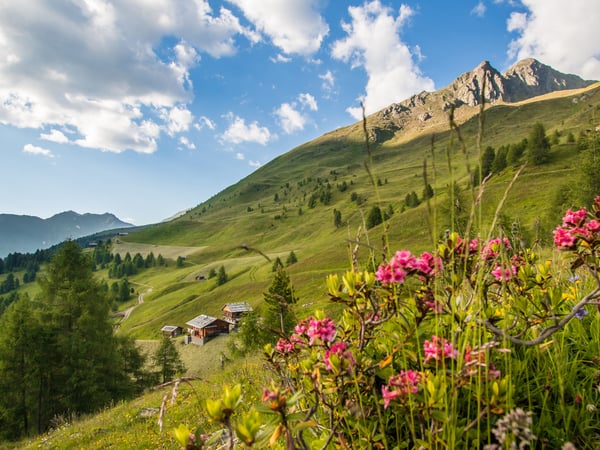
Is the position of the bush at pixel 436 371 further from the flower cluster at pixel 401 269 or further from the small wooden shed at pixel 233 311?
the small wooden shed at pixel 233 311

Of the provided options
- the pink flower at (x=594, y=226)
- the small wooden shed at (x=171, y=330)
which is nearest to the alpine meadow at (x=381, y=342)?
the pink flower at (x=594, y=226)

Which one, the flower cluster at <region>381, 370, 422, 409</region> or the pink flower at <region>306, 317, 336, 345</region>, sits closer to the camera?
the flower cluster at <region>381, 370, 422, 409</region>

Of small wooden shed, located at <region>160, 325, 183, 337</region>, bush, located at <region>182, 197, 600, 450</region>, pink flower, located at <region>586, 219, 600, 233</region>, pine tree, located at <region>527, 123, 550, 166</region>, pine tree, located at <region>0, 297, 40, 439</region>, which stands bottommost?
small wooden shed, located at <region>160, 325, 183, 337</region>

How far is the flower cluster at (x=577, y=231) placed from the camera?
2648 mm

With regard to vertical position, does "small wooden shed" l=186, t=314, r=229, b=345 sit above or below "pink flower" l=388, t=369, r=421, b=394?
below

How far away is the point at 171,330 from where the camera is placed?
299 feet

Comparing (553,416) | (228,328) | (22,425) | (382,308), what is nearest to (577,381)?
(553,416)

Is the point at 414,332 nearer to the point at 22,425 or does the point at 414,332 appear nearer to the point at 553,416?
the point at 553,416

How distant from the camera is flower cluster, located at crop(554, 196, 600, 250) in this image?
2.65 metres

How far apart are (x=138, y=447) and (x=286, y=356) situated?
766cm

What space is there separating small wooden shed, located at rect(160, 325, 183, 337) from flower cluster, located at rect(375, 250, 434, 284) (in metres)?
99.8

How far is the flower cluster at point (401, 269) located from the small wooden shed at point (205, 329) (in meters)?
84.6

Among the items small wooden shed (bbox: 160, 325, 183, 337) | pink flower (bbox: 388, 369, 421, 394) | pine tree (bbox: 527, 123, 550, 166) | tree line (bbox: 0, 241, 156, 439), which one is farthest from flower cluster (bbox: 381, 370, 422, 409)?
pine tree (bbox: 527, 123, 550, 166)

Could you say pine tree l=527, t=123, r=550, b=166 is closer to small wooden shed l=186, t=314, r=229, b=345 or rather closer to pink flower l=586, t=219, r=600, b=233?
small wooden shed l=186, t=314, r=229, b=345
